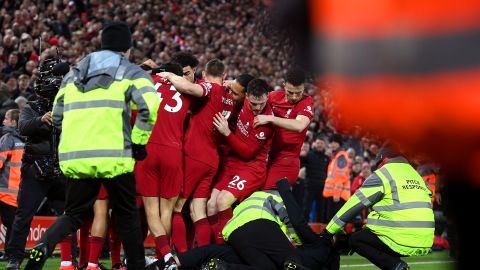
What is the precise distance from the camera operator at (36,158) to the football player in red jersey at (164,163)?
973 millimetres

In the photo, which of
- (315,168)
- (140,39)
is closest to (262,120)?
(315,168)

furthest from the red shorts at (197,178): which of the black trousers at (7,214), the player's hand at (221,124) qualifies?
the black trousers at (7,214)

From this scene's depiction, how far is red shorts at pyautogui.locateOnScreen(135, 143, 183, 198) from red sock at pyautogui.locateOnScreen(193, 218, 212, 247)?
388 mm

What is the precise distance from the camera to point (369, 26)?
0.87 meters

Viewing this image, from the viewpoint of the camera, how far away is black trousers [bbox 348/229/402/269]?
6637mm

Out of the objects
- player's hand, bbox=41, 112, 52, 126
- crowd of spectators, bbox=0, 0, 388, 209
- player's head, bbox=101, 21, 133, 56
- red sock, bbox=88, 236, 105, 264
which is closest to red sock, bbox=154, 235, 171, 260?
red sock, bbox=88, 236, 105, 264

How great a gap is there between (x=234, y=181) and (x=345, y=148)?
27.4ft

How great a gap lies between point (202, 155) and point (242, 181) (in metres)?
0.46

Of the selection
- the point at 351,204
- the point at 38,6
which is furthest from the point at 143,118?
the point at 38,6

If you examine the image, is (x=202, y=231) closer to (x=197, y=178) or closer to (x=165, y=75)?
(x=197, y=178)

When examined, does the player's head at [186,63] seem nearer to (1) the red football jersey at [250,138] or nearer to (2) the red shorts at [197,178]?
(1) the red football jersey at [250,138]

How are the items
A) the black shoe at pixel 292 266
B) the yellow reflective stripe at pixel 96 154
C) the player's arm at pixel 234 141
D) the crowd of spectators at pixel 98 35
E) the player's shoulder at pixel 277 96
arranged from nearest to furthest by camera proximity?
1. the yellow reflective stripe at pixel 96 154
2. the black shoe at pixel 292 266
3. the player's arm at pixel 234 141
4. the player's shoulder at pixel 277 96
5. the crowd of spectators at pixel 98 35

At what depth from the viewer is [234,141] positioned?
7621mm

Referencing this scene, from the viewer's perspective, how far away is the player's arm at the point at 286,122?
7363mm
